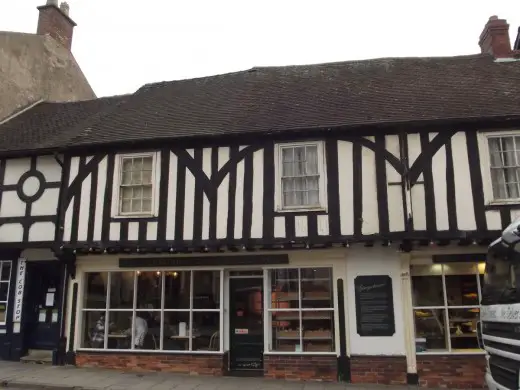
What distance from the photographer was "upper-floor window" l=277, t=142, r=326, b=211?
32.7 feet

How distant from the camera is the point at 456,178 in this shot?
371 inches

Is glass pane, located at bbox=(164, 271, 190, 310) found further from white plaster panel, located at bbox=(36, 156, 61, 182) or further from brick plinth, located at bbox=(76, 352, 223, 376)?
white plaster panel, located at bbox=(36, 156, 61, 182)

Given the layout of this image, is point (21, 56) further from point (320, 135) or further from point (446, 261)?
point (446, 261)

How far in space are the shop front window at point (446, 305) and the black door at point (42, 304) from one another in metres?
8.60

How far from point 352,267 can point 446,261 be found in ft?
6.38

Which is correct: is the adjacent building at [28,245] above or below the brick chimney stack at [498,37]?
below

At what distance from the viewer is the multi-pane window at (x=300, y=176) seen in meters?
10.0

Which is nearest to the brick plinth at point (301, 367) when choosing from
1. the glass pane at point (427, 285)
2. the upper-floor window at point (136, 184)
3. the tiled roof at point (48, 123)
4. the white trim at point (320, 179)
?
the glass pane at point (427, 285)

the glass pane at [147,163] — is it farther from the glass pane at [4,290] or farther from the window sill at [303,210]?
the glass pane at [4,290]

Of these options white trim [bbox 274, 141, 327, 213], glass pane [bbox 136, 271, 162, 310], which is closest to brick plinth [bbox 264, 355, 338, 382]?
glass pane [bbox 136, 271, 162, 310]

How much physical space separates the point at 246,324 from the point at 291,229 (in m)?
2.52

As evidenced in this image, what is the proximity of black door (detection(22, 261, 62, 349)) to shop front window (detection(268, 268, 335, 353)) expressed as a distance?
5575mm

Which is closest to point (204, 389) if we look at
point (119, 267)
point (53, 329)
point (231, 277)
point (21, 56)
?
point (231, 277)

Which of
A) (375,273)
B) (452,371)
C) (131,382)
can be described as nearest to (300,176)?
(375,273)
